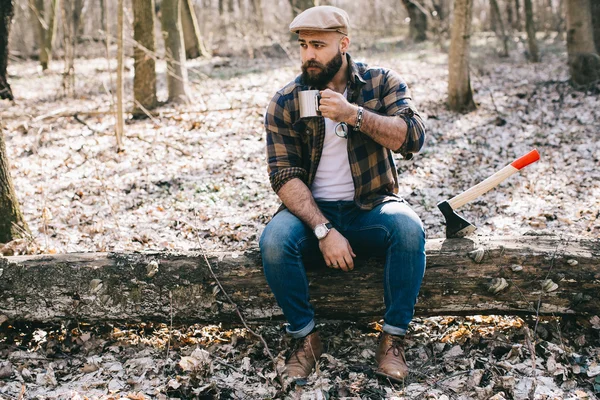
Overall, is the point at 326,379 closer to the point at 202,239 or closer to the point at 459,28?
the point at 202,239

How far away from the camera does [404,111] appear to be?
360cm

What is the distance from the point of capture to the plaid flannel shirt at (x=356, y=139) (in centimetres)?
364

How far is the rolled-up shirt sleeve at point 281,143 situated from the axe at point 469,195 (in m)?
1.02

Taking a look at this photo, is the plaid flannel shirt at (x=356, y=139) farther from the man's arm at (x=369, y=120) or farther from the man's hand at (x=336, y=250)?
the man's hand at (x=336, y=250)

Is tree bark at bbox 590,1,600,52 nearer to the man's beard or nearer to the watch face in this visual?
the man's beard

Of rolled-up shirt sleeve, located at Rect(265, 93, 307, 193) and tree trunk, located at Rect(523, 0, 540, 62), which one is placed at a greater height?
tree trunk, located at Rect(523, 0, 540, 62)

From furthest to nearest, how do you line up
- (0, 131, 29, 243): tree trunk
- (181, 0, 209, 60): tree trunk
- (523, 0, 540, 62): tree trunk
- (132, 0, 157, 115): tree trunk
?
(181, 0, 209, 60): tree trunk → (523, 0, 540, 62): tree trunk → (132, 0, 157, 115): tree trunk → (0, 131, 29, 243): tree trunk

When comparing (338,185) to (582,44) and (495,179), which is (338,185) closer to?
(495,179)

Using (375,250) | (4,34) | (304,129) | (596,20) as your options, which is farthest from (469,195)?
(4,34)

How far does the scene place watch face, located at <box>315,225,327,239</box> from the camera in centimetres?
343

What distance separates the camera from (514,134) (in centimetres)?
818

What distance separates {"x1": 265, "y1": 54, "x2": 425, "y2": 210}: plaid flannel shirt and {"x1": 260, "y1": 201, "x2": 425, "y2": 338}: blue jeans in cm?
21

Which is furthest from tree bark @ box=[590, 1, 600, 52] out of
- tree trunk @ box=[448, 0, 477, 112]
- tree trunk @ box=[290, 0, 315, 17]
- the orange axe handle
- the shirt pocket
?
the shirt pocket

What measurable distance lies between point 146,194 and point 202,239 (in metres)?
1.50
